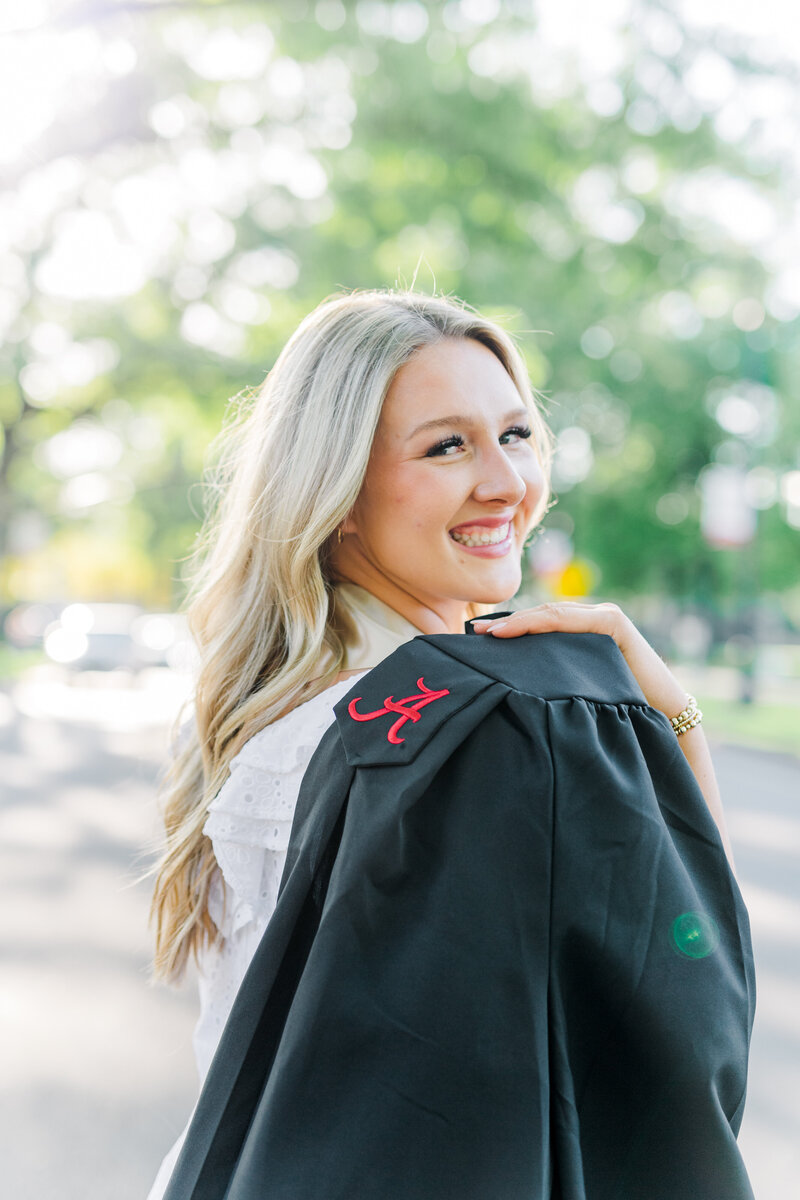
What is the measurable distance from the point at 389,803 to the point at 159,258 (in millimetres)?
18164

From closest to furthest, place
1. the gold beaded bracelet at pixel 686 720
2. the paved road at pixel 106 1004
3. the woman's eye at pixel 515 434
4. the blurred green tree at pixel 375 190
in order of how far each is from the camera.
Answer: the gold beaded bracelet at pixel 686 720 → the woman's eye at pixel 515 434 → the paved road at pixel 106 1004 → the blurred green tree at pixel 375 190

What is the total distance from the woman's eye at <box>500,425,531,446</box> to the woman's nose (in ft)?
0.31

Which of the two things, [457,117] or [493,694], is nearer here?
[493,694]

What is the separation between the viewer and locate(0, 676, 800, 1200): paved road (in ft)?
11.5

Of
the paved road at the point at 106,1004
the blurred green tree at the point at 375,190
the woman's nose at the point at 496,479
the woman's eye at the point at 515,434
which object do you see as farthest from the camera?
the blurred green tree at the point at 375,190

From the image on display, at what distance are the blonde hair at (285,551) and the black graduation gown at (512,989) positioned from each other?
0.49m

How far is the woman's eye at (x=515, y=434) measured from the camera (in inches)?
65.2

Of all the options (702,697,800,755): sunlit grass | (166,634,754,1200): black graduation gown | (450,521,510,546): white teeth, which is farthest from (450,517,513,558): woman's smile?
(702,697,800,755): sunlit grass

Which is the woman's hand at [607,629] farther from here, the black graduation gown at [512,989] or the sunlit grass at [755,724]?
the sunlit grass at [755,724]

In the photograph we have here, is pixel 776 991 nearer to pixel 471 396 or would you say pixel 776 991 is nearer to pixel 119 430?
pixel 471 396

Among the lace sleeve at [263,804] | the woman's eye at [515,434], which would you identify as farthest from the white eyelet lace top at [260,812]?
the woman's eye at [515,434]

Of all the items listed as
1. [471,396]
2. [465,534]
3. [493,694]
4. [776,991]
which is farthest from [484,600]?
[776,991]

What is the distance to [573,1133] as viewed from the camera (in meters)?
1.01

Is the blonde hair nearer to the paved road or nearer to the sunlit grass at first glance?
the paved road
